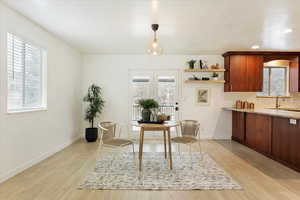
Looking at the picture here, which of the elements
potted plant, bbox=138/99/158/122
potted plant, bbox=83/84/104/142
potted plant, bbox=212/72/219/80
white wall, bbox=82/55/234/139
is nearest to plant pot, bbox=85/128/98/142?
potted plant, bbox=83/84/104/142

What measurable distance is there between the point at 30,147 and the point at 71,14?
235cm

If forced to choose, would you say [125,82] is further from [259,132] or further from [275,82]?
[275,82]

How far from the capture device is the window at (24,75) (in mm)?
3277

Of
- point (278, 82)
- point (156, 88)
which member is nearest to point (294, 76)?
point (278, 82)

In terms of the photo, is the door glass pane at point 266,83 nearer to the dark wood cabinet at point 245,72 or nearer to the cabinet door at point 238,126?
the dark wood cabinet at point 245,72

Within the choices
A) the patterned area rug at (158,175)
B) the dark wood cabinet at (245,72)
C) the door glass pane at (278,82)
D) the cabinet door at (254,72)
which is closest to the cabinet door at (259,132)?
the dark wood cabinet at (245,72)

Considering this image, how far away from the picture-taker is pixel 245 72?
19.6 ft

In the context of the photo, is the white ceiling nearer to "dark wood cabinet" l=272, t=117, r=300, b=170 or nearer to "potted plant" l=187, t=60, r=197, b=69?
"potted plant" l=187, t=60, r=197, b=69

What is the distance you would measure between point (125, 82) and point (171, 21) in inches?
120

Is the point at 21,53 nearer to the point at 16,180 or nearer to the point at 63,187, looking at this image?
the point at 16,180

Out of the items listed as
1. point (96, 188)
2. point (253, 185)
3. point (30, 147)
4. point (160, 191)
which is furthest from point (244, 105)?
point (30, 147)

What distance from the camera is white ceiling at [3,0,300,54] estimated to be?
298 cm

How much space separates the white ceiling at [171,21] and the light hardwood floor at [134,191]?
251cm

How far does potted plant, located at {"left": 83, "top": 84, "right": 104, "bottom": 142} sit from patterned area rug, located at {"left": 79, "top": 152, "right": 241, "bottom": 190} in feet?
5.38
